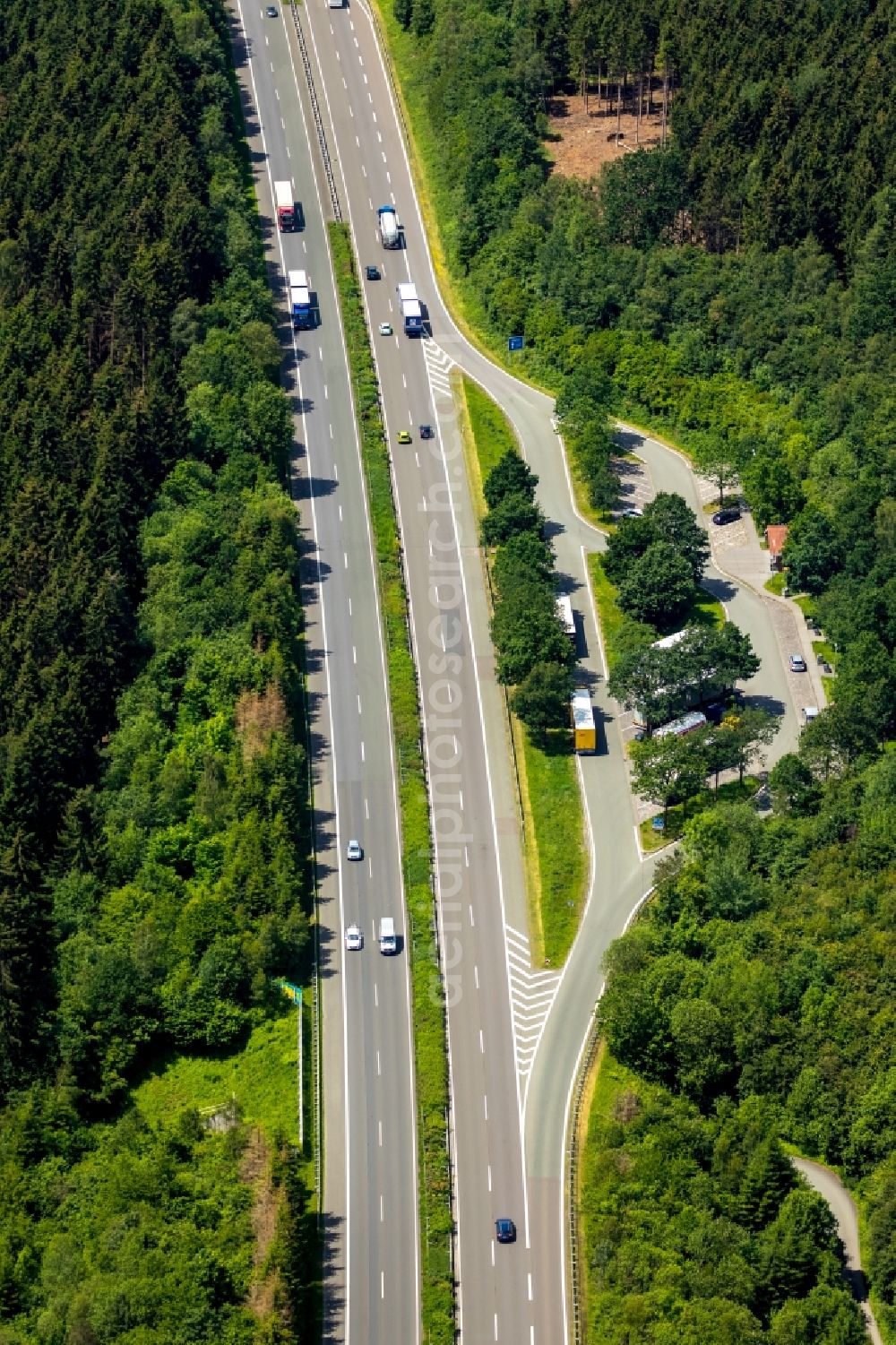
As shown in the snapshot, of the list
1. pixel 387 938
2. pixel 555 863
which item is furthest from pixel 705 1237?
pixel 555 863

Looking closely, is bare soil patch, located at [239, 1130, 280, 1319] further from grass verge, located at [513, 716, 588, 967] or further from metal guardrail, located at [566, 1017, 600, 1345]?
grass verge, located at [513, 716, 588, 967]

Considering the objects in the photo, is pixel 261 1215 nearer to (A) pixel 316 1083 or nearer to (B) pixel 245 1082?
(B) pixel 245 1082

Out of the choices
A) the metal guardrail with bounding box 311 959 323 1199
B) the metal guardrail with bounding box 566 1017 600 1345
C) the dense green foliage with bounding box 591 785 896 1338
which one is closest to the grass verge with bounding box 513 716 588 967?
the dense green foliage with bounding box 591 785 896 1338

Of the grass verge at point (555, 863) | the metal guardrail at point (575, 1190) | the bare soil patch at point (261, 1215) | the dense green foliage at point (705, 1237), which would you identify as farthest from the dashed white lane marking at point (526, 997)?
the bare soil patch at point (261, 1215)

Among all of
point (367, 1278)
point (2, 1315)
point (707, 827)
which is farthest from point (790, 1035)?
point (2, 1315)

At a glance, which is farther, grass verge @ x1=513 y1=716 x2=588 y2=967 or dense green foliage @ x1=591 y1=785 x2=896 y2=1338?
grass verge @ x1=513 y1=716 x2=588 y2=967
